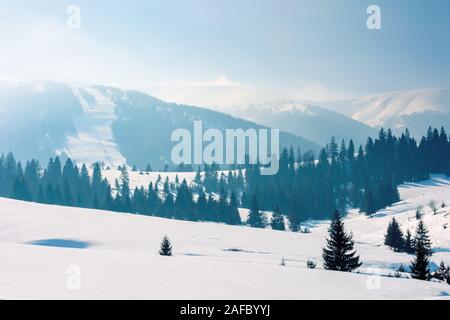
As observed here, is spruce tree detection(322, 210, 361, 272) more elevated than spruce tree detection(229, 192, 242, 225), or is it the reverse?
spruce tree detection(229, 192, 242, 225)

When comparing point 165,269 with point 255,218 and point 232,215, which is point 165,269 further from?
point 232,215

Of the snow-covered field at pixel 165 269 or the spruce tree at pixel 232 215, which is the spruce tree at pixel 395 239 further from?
the spruce tree at pixel 232 215

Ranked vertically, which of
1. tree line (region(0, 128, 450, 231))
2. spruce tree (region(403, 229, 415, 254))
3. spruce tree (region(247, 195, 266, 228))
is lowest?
spruce tree (region(403, 229, 415, 254))

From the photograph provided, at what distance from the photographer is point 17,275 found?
1694 cm

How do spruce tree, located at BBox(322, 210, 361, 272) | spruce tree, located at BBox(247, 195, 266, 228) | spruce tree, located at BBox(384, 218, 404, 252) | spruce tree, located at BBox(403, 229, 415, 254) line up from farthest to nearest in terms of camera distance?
spruce tree, located at BBox(247, 195, 266, 228)
spruce tree, located at BBox(384, 218, 404, 252)
spruce tree, located at BBox(403, 229, 415, 254)
spruce tree, located at BBox(322, 210, 361, 272)

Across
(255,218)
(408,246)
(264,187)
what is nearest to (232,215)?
(255,218)

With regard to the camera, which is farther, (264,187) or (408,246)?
(264,187)

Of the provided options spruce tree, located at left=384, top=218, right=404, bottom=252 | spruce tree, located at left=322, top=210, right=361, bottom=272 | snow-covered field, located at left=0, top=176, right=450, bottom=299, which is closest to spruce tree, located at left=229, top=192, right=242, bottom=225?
spruce tree, located at left=384, top=218, right=404, bottom=252

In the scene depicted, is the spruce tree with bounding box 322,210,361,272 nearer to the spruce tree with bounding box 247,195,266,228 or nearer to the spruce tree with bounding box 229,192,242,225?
the spruce tree with bounding box 247,195,266,228

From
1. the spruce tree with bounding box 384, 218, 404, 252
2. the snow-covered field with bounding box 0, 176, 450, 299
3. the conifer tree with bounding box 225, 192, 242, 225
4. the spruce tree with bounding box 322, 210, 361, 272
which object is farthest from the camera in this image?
the conifer tree with bounding box 225, 192, 242, 225
